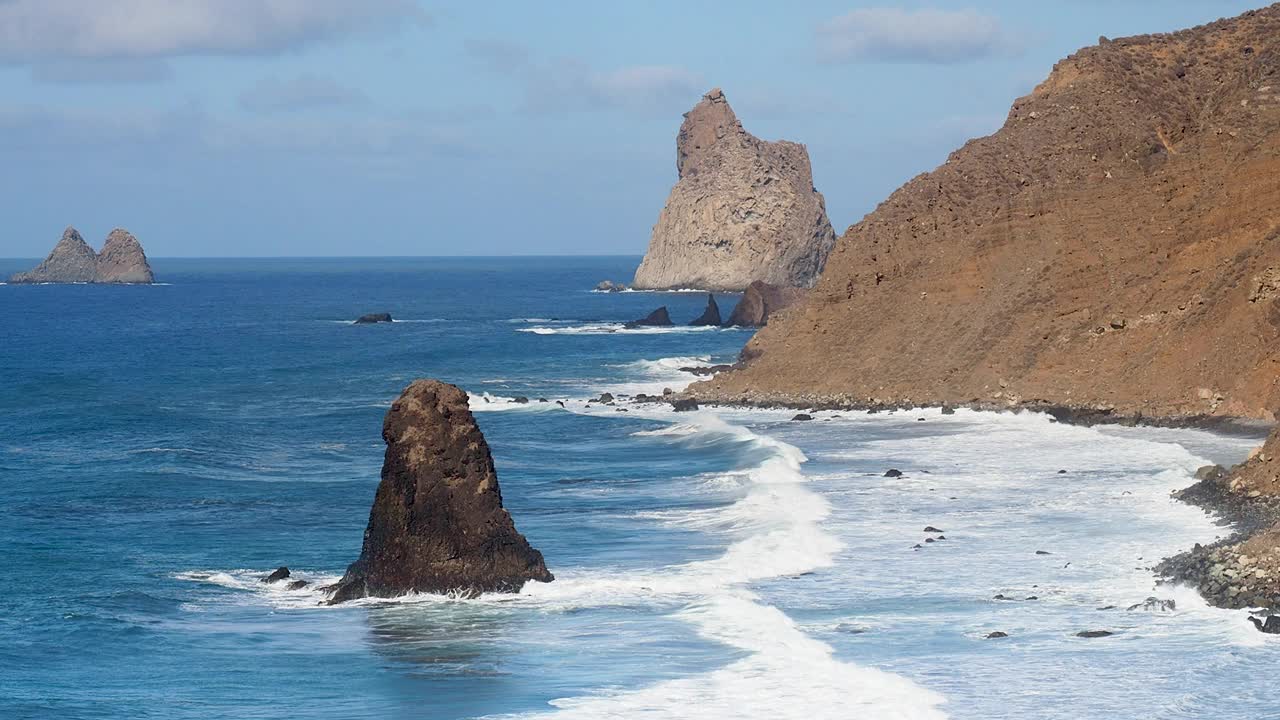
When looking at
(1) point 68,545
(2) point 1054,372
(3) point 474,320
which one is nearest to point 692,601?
(1) point 68,545

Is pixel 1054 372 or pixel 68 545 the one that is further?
pixel 1054 372

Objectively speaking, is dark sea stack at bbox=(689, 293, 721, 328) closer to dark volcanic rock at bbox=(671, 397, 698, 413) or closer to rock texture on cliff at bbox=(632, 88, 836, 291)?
rock texture on cliff at bbox=(632, 88, 836, 291)

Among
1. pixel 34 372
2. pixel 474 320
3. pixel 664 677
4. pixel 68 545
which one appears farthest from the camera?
pixel 474 320

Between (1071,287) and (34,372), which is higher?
(1071,287)

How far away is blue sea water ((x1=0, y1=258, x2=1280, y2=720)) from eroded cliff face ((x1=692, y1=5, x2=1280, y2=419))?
9.23ft

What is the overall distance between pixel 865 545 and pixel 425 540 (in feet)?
29.1

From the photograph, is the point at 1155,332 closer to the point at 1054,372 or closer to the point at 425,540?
the point at 1054,372

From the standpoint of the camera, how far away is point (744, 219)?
18612 centimetres

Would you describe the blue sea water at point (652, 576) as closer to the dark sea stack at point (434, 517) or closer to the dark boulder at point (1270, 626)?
the dark boulder at point (1270, 626)

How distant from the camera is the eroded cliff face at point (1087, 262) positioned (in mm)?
52938

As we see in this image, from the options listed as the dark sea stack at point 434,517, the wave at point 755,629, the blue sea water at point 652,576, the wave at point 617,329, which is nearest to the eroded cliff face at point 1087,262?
the blue sea water at point 652,576

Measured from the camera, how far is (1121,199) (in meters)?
60.1

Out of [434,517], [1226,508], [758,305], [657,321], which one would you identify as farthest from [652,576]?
[657,321]

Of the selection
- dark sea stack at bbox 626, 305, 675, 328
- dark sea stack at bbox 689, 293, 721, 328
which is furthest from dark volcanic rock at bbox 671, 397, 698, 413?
dark sea stack at bbox 689, 293, 721, 328
